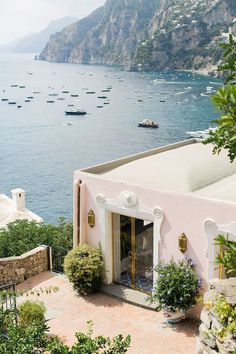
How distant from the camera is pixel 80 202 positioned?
45.4ft

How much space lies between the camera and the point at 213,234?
11.4 metres

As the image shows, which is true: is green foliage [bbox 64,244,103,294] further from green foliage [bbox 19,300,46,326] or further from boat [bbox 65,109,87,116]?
boat [bbox 65,109,87,116]

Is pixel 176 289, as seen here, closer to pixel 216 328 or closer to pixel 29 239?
pixel 216 328

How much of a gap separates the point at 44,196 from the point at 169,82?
108415mm

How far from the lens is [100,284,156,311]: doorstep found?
12891 millimetres

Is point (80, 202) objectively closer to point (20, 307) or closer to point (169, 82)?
point (20, 307)

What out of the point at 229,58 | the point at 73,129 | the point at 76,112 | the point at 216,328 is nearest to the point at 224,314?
the point at 216,328

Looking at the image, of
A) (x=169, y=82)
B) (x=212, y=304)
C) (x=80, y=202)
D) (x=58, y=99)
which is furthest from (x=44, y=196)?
(x=169, y=82)

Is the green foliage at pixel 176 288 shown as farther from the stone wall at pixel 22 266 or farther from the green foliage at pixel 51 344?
the stone wall at pixel 22 266

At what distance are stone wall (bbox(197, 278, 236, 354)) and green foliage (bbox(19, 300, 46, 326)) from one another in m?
5.24

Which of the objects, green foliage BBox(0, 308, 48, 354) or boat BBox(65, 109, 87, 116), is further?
boat BBox(65, 109, 87, 116)

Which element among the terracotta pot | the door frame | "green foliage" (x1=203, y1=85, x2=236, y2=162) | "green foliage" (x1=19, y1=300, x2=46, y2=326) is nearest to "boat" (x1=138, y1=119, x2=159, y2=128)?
the door frame

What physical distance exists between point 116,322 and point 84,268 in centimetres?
187

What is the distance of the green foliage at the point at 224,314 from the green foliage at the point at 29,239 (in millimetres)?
10668
